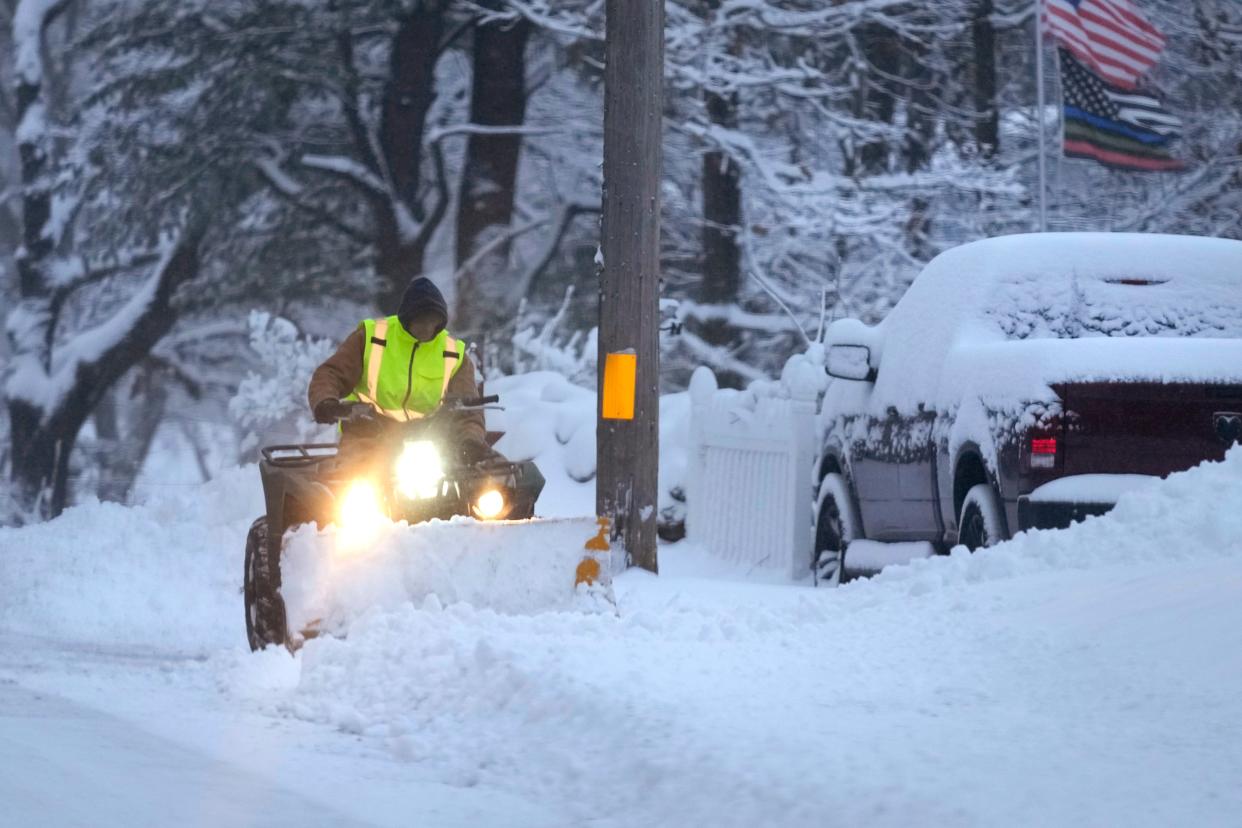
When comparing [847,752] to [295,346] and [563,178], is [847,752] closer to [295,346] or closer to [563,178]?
[295,346]

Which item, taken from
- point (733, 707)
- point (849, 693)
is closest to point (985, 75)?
point (849, 693)

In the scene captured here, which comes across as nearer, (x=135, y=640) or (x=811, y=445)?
(x=135, y=640)

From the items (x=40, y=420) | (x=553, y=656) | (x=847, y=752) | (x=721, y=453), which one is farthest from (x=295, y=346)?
(x=847, y=752)

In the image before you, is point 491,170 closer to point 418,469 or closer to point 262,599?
point 262,599

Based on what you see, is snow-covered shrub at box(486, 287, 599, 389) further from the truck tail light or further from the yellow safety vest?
the truck tail light

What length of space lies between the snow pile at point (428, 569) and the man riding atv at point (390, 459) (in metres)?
0.07

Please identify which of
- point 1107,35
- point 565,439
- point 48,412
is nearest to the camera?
point 565,439

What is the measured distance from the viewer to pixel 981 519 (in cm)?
881

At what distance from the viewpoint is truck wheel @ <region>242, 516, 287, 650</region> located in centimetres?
863

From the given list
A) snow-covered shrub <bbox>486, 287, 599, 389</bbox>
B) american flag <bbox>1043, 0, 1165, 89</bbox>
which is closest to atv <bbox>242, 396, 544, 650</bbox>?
snow-covered shrub <bbox>486, 287, 599, 389</bbox>

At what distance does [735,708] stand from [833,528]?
5854mm

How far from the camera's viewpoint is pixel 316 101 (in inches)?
909

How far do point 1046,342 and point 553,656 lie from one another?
110 inches

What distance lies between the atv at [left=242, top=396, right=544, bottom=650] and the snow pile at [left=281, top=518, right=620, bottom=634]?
0.12 m
